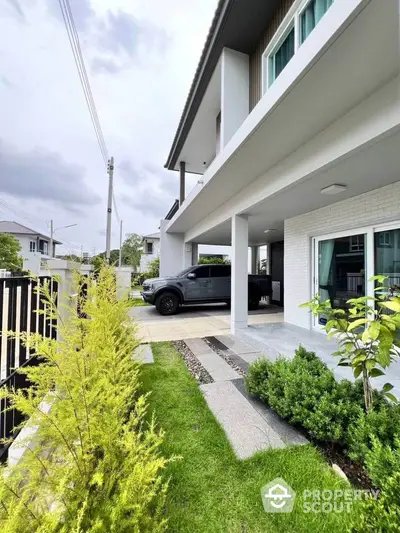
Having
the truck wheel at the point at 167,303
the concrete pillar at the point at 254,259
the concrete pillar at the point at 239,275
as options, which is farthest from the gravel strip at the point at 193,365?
the concrete pillar at the point at 254,259

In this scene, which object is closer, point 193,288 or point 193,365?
point 193,365

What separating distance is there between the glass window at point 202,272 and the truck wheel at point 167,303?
3.77ft

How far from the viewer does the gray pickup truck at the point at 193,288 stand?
29.3 feet

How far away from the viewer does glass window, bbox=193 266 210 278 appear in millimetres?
9328

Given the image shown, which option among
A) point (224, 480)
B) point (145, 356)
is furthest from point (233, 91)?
point (224, 480)

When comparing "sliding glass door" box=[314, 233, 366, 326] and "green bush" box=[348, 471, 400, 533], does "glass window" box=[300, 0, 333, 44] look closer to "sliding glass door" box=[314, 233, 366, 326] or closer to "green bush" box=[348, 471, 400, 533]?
"sliding glass door" box=[314, 233, 366, 326]

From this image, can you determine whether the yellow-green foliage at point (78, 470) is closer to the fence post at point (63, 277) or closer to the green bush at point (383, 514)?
the green bush at point (383, 514)

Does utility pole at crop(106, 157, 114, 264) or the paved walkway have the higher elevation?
utility pole at crop(106, 157, 114, 264)

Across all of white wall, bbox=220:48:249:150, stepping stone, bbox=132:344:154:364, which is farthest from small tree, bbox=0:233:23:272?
white wall, bbox=220:48:249:150

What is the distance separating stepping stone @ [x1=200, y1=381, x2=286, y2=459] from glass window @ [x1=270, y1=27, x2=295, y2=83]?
5535 mm

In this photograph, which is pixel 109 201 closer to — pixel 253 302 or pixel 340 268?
pixel 253 302

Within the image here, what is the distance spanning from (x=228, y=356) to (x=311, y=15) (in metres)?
5.67

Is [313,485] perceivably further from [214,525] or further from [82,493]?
[82,493]

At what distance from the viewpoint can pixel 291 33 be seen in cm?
455
